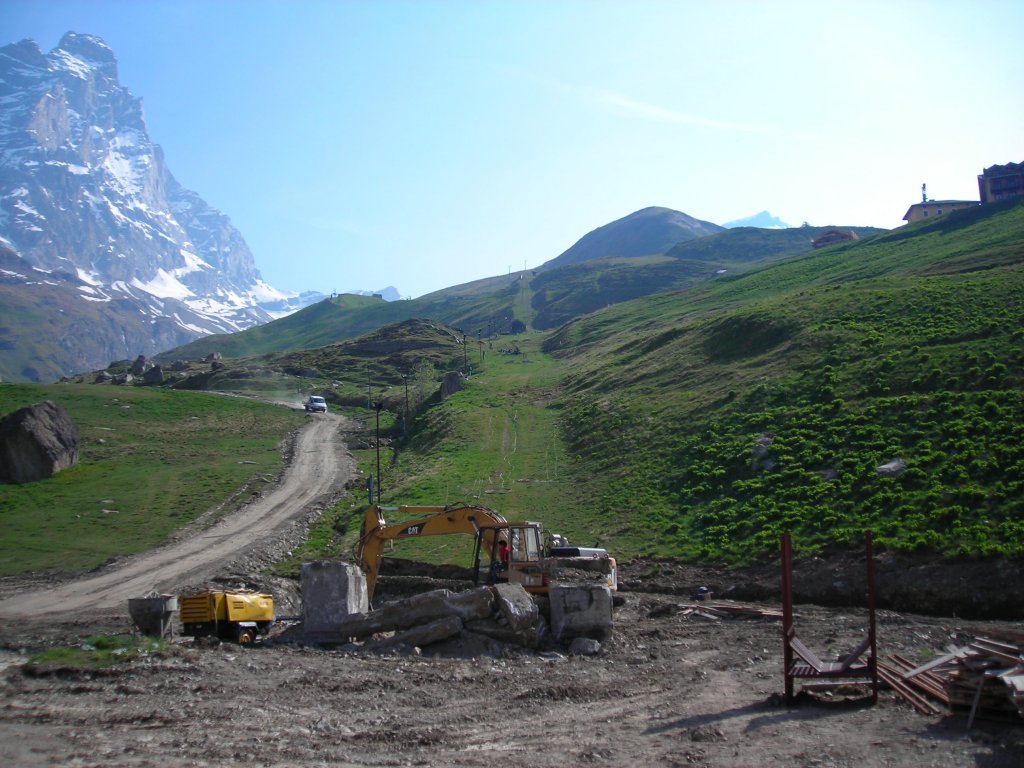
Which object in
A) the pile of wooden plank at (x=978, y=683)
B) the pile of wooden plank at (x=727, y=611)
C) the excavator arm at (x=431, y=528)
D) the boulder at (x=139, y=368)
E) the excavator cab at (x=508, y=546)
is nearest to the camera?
the pile of wooden plank at (x=978, y=683)

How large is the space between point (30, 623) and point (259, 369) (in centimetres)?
9247

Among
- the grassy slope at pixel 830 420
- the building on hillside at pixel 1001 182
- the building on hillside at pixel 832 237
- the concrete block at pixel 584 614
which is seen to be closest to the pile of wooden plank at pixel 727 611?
the concrete block at pixel 584 614

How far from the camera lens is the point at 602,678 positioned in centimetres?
1939

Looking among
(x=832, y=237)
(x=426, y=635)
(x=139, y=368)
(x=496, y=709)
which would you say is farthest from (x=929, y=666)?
(x=832, y=237)

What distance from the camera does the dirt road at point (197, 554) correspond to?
103 ft

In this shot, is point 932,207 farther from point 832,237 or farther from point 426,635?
point 426,635

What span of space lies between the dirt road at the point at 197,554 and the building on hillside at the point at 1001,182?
121881mm

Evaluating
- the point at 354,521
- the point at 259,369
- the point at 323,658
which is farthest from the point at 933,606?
the point at 259,369

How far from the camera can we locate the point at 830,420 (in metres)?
40.4

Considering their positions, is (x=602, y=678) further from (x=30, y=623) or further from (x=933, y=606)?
(x=30, y=623)

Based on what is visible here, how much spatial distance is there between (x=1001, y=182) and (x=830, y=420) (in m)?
122

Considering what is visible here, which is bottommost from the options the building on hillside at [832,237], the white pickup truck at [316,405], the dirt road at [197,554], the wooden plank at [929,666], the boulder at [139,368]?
the dirt road at [197,554]

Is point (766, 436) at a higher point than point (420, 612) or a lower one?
higher

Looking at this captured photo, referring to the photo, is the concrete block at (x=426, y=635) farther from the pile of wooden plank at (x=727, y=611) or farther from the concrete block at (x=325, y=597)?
the pile of wooden plank at (x=727, y=611)
